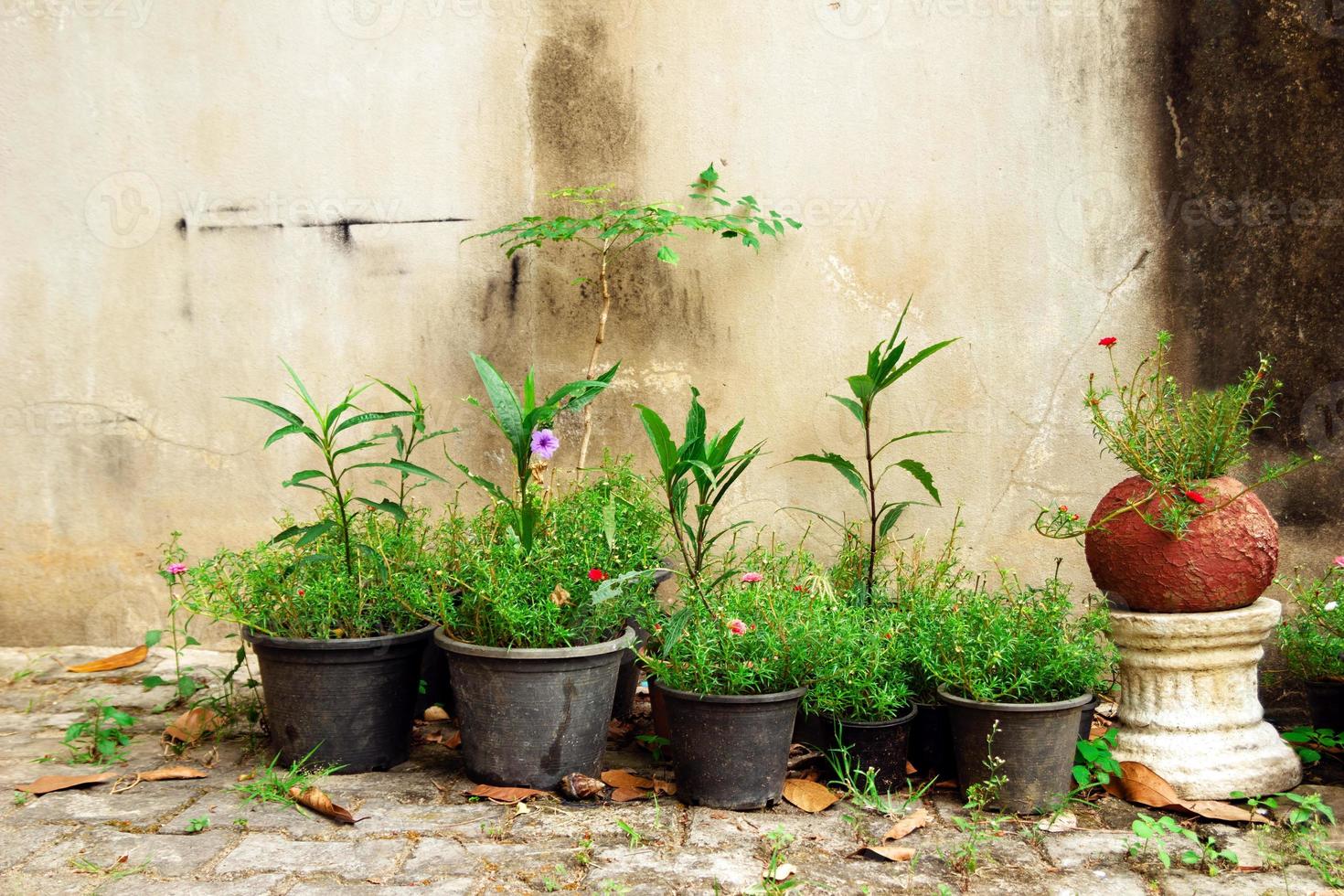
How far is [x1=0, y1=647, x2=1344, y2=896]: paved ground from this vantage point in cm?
208

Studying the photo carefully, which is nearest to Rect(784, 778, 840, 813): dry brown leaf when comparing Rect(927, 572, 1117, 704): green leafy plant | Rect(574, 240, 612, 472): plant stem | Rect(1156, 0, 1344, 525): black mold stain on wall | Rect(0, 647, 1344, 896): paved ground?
Rect(0, 647, 1344, 896): paved ground

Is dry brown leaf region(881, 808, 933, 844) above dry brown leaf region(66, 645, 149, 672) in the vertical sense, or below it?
below

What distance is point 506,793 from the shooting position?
251 centimetres

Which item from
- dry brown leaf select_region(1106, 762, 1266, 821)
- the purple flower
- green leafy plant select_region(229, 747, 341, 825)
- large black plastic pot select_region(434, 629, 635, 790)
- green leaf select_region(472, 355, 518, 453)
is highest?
green leaf select_region(472, 355, 518, 453)

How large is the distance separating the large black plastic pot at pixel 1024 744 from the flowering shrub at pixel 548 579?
828mm

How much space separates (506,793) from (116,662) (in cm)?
181

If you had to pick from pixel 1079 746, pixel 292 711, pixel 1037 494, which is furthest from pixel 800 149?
pixel 292 711

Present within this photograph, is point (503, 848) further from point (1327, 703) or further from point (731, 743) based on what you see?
point (1327, 703)

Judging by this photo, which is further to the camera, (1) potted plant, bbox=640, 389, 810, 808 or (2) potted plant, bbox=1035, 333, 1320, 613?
(2) potted plant, bbox=1035, 333, 1320, 613

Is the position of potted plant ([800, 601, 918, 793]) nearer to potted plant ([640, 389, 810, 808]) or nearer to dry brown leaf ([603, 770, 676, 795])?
potted plant ([640, 389, 810, 808])

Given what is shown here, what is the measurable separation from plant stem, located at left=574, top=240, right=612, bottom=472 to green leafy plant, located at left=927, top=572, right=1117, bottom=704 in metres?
1.38

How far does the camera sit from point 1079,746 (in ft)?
8.75

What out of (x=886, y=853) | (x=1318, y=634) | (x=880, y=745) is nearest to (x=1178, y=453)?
(x=1318, y=634)

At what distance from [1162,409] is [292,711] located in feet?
7.82
